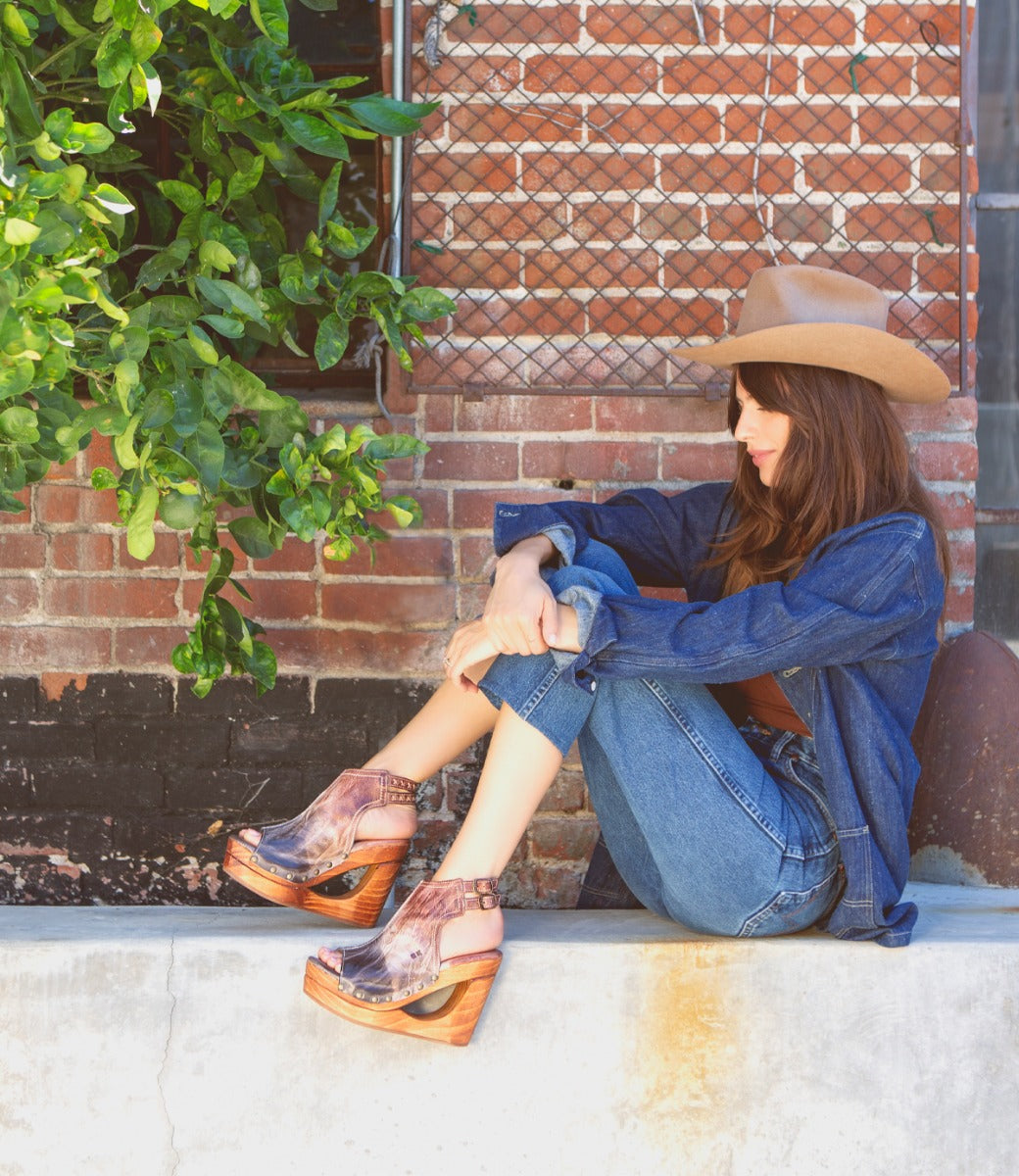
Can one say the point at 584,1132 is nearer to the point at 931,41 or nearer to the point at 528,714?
the point at 528,714

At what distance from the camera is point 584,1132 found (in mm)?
2027

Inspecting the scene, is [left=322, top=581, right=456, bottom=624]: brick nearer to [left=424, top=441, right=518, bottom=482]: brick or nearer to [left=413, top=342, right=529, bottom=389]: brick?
[left=424, top=441, right=518, bottom=482]: brick

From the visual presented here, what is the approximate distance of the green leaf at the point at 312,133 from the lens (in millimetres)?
2023

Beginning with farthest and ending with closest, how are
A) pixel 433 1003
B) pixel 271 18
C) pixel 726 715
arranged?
1. pixel 726 715
2. pixel 433 1003
3. pixel 271 18

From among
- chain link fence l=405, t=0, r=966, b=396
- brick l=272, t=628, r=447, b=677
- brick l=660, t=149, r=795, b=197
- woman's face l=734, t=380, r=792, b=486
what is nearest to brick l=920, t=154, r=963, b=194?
chain link fence l=405, t=0, r=966, b=396

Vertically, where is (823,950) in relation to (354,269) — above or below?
below

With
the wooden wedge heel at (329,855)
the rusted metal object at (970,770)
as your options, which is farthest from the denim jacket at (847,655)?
the wooden wedge heel at (329,855)

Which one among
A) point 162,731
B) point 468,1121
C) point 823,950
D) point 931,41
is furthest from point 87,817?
point 931,41

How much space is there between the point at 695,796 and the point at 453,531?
0.95 m

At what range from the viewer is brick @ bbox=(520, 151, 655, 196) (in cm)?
266

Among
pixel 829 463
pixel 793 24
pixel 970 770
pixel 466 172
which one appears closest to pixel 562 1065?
pixel 970 770

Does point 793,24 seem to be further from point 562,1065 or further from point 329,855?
point 562,1065

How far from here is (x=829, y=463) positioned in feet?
7.07

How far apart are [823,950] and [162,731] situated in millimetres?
1472
